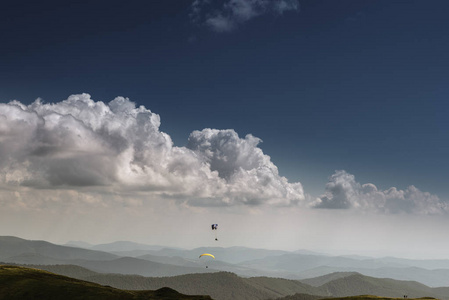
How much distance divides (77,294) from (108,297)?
15.9 metres

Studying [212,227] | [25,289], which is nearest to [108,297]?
[25,289]

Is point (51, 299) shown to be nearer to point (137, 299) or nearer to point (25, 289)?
point (25, 289)

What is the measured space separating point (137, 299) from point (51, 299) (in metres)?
41.7

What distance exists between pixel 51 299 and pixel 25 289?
59.9 feet

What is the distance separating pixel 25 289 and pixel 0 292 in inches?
441

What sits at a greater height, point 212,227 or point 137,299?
point 212,227

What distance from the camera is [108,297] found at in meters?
198

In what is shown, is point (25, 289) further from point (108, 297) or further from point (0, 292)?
point (108, 297)

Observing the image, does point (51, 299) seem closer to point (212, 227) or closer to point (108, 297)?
point (108, 297)

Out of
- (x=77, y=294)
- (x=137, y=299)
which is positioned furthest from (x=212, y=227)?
(x=77, y=294)

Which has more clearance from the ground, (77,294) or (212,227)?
(212,227)

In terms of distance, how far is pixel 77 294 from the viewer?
197m

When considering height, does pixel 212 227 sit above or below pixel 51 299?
above

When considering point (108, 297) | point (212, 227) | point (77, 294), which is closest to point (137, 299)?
point (108, 297)
